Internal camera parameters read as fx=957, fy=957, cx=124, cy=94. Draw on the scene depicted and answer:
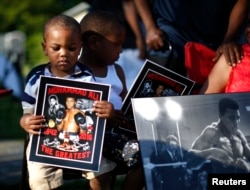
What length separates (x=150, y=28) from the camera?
586 cm

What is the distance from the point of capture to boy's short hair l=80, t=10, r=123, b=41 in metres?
5.38

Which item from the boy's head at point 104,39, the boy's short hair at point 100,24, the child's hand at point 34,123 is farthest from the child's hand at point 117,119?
the boy's short hair at point 100,24

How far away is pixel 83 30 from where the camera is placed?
18.0ft

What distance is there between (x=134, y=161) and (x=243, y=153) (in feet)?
2.25

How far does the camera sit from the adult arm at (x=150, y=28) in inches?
228

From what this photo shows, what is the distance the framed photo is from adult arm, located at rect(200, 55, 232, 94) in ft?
0.34

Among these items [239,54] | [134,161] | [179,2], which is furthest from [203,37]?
[134,161]

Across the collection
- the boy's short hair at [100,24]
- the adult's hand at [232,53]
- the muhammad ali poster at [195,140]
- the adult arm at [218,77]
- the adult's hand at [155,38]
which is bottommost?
the muhammad ali poster at [195,140]

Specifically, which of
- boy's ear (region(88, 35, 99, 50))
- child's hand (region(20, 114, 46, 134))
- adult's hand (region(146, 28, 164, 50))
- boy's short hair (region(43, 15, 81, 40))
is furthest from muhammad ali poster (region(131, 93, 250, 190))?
adult's hand (region(146, 28, 164, 50))

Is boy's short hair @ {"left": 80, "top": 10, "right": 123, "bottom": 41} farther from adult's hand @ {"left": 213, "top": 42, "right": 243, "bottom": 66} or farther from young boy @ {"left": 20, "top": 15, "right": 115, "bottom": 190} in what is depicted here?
adult's hand @ {"left": 213, "top": 42, "right": 243, "bottom": 66}

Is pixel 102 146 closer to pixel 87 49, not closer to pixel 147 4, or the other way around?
pixel 87 49

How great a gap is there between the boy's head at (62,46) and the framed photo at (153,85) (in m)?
0.40

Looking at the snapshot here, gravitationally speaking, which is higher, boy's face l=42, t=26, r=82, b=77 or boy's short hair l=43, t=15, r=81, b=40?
boy's short hair l=43, t=15, r=81, b=40

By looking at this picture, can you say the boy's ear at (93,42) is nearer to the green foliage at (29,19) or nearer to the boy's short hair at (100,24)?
the boy's short hair at (100,24)
